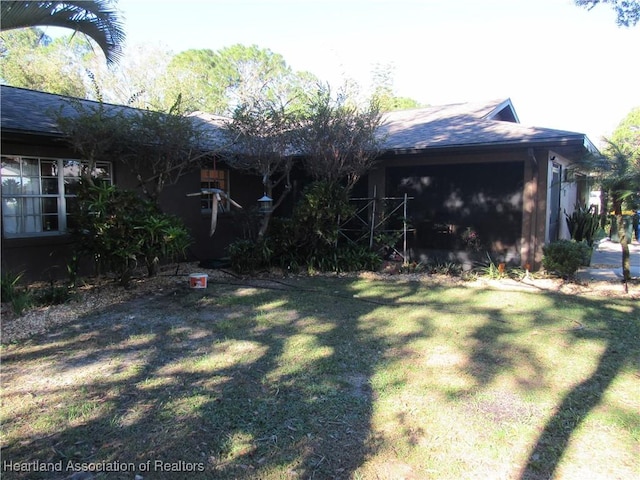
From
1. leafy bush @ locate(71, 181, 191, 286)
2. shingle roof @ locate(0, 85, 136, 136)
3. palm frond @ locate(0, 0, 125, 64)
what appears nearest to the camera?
palm frond @ locate(0, 0, 125, 64)

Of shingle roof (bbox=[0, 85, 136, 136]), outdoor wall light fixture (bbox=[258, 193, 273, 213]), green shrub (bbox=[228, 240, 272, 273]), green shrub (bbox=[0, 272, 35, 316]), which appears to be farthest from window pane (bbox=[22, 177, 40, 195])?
outdoor wall light fixture (bbox=[258, 193, 273, 213])

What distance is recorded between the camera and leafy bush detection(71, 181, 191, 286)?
21.6 feet

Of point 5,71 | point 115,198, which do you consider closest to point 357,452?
point 115,198

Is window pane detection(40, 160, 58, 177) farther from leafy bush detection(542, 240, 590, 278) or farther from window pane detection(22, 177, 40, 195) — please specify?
leafy bush detection(542, 240, 590, 278)

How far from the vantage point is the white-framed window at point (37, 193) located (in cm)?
716

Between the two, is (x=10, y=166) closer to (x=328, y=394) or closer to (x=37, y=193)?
(x=37, y=193)

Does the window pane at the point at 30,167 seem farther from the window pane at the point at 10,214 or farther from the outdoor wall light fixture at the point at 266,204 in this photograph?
the outdoor wall light fixture at the point at 266,204

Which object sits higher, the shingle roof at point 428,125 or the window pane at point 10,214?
the shingle roof at point 428,125

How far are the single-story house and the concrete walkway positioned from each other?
3.20ft

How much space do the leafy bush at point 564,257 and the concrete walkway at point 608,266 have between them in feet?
1.94

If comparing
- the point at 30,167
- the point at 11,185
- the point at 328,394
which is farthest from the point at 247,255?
the point at 328,394

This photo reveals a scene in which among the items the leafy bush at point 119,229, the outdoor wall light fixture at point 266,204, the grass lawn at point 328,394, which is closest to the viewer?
the grass lawn at point 328,394

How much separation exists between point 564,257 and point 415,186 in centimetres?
349

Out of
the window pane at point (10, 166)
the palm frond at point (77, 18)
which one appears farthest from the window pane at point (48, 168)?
the palm frond at point (77, 18)
